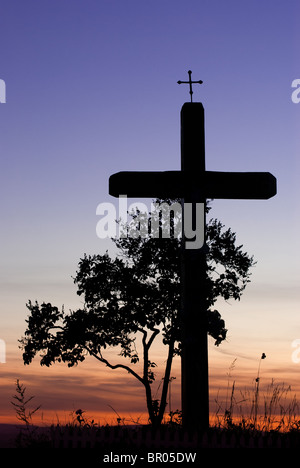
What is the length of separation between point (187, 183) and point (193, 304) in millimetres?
2257

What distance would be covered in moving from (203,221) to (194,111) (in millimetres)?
2157

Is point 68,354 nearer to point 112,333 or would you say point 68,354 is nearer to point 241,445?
point 112,333

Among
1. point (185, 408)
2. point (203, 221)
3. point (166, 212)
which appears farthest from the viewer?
point (166, 212)

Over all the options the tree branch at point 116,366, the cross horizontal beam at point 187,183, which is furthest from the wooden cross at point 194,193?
the tree branch at point 116,366

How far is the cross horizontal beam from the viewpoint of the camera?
452 inches

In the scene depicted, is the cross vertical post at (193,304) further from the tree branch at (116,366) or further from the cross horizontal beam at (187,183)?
the tree branch at (116,366)

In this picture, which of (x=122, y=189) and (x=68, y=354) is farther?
(x=68, y=354)

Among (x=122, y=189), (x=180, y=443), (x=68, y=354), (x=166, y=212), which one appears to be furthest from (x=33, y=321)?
(x=180, y=443)

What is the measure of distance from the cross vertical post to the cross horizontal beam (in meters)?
0.08

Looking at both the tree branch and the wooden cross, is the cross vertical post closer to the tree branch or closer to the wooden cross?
the wooden cross

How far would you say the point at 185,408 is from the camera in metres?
10.6

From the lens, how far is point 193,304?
10898 mm

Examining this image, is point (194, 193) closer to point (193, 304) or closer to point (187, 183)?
point (187, 183)

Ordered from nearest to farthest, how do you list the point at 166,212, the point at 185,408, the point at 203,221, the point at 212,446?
the point at 212,446, the point at 185,408, the point at 203,221, the point at 166,212
